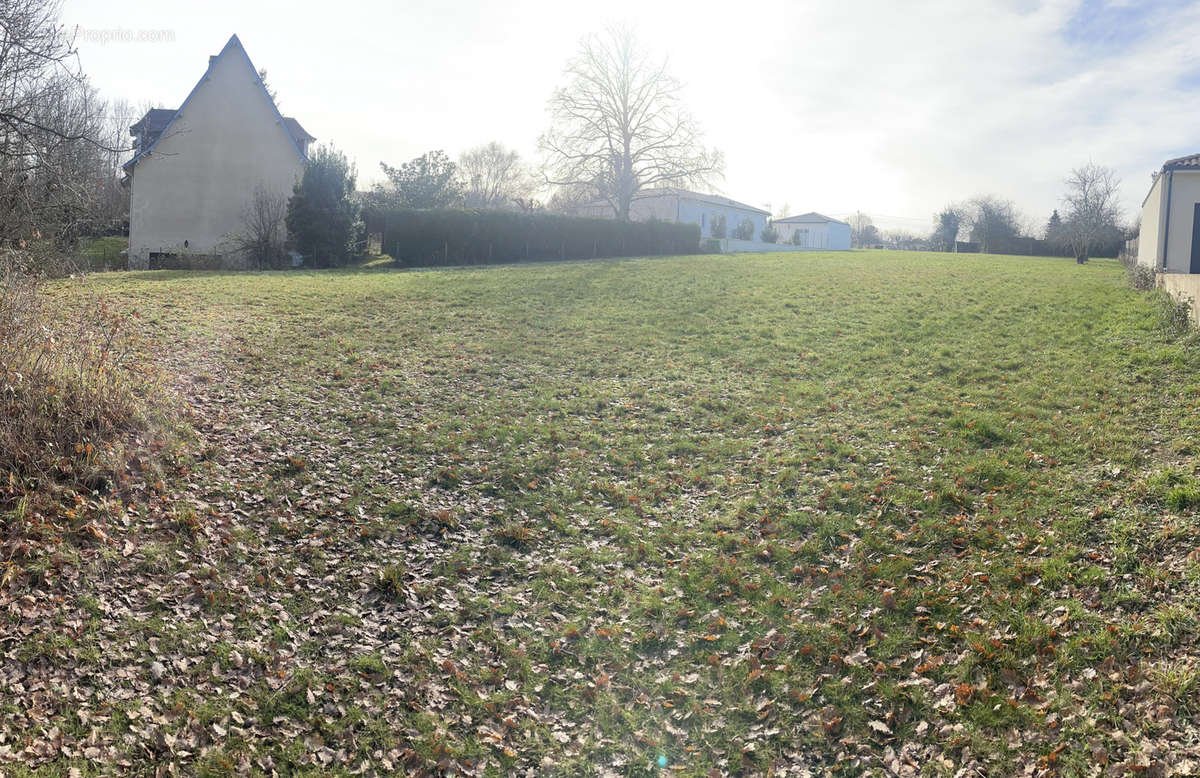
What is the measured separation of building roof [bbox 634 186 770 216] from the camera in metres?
42.4

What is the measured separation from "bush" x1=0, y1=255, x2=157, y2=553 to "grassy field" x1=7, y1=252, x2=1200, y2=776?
472 mm

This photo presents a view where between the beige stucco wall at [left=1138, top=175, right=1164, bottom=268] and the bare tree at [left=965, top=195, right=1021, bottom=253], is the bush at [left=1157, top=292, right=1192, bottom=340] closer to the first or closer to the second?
the beige stucco wall at [left=1138, top=175, right=1164, bottom=268]

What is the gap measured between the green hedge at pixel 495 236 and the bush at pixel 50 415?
748 inches

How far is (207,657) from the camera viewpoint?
5.07m

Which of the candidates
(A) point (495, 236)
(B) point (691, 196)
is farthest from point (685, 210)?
(A) point (495, 236)

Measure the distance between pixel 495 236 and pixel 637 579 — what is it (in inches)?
961

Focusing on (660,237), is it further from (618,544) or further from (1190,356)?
(618,544)

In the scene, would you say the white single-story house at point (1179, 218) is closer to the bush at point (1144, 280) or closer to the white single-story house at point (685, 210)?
the bush at point (1144, 280)

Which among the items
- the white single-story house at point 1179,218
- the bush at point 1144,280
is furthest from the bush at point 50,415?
the white single-story house at point 1179,218

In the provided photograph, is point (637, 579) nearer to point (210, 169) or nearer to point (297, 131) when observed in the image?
point (210, 169)

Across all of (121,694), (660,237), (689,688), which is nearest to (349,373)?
(121,694)

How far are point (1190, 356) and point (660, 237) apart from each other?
28334mm

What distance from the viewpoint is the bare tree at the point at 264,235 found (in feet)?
82.4

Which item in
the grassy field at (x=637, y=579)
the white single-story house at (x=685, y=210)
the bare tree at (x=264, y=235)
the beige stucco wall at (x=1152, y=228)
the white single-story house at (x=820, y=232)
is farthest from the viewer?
the white single-story house at (x=820, y=232)
